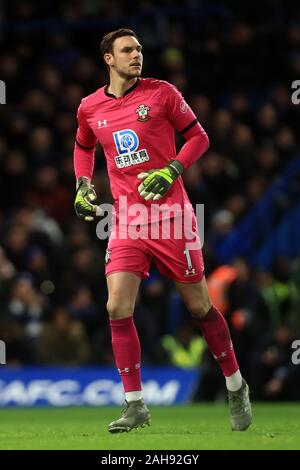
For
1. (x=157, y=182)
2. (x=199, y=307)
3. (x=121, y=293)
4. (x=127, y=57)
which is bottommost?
(x=199, y=307)

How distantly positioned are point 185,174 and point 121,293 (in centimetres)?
832

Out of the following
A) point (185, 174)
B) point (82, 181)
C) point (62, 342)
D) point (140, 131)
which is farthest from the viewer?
point (185, 174)

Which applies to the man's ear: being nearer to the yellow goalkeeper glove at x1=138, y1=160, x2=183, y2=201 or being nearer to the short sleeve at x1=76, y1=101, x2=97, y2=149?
the short sleeve at x1=76, y1=101, x2=97, y2=149

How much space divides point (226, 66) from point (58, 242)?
14.9ft

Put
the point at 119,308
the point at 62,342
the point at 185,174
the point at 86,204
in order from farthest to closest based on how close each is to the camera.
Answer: the point at 185,174 < the point at 62,342 < the point at 86,204 < the point at 119,308

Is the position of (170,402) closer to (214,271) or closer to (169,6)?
(214,271)

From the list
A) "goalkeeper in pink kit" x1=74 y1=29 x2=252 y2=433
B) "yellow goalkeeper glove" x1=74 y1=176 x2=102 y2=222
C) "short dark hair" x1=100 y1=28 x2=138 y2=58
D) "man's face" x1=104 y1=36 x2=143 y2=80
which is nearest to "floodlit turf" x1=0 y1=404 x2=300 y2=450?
"goalkeeper in pink kit" x1=74 y1=29 x2=252 y2=433

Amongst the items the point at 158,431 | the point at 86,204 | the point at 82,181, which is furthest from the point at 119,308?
the point at 82,181

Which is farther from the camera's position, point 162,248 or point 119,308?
point 162,248

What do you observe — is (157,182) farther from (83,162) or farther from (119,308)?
(83,162)

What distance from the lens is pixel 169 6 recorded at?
19.6 meters

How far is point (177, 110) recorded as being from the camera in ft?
26.7

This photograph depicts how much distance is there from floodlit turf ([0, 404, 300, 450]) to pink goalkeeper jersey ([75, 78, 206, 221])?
143 cm
